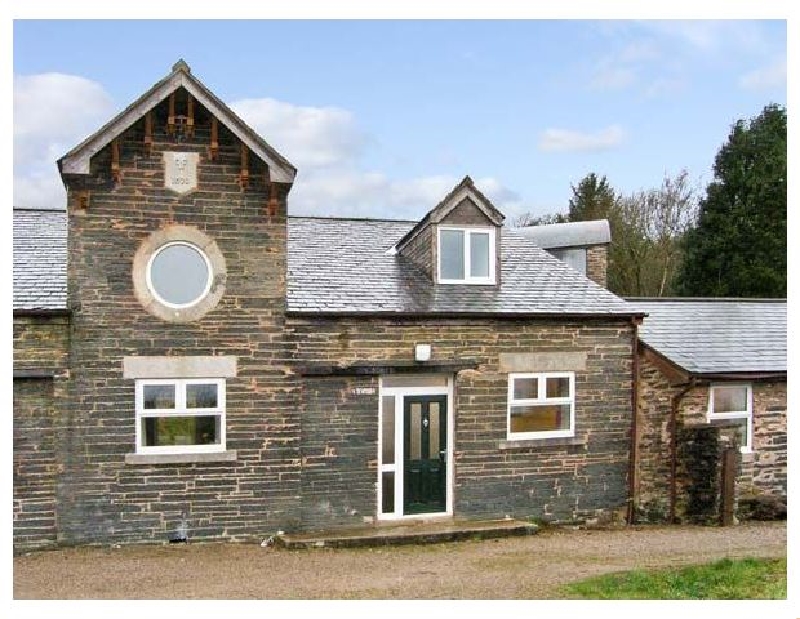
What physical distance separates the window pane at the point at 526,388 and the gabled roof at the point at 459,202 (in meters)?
2.92

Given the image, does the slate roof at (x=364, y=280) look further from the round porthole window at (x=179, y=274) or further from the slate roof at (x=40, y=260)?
the round porthole window at (x=179, y=274)

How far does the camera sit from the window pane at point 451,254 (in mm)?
16188

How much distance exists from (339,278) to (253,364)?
2467 mm

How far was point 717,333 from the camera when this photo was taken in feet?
60.6

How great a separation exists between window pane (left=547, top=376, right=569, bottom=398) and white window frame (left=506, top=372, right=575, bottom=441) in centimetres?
6

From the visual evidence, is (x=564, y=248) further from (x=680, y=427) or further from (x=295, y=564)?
(x=295, y=564)

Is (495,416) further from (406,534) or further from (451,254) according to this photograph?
(451,254)

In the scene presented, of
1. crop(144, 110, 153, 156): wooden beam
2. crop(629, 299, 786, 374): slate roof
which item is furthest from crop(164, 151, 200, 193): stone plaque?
crop(629, 299, 786, 374): slate roof

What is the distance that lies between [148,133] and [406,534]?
24.5 feet

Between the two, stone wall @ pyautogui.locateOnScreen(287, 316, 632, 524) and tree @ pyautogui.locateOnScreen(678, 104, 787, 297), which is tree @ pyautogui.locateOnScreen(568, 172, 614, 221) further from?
stone wall @ pyautogui.locateOnScreen(287, 316, 632, 524)

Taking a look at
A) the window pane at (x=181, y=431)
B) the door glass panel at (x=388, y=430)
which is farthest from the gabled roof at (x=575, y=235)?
the window pane at (x=181, y=431)

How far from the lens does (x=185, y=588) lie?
11148 mm

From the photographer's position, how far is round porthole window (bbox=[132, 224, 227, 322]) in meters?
13.8

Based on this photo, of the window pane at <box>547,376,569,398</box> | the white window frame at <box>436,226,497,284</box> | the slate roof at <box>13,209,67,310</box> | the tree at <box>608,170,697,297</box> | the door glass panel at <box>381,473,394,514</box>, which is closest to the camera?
the slate roof at <box>13,209,67,310</box>
